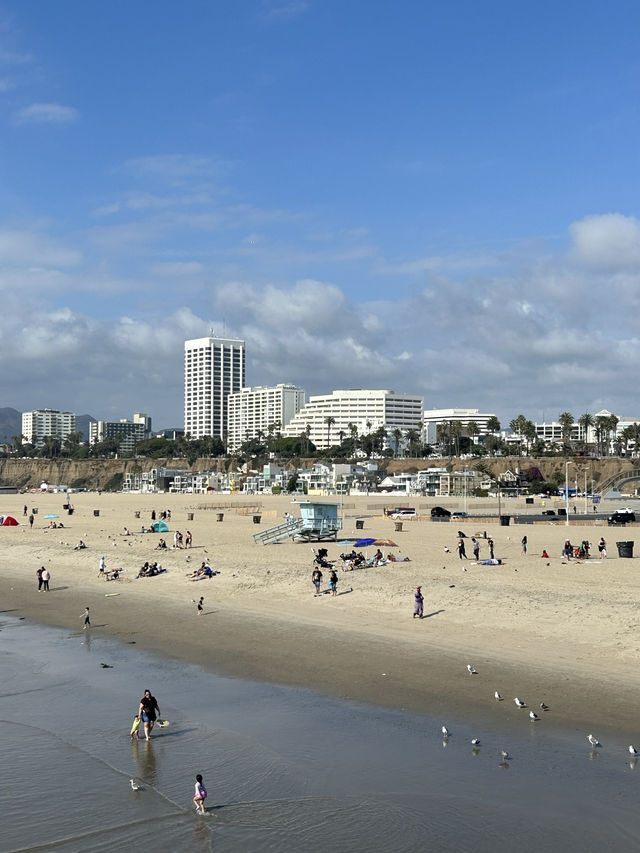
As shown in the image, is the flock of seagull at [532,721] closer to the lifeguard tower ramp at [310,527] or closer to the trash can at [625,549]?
the trash can at [625,549]

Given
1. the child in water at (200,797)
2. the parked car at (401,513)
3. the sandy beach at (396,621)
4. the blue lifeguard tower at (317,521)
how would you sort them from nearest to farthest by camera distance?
the child in water at (200,797) → the sandy beach at (396,621) → the blue lifeguard tower at (317,521) → the parked car at (401,513)

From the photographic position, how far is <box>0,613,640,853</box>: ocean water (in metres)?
11.5

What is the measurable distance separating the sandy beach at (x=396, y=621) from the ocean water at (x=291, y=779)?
1.54 meters

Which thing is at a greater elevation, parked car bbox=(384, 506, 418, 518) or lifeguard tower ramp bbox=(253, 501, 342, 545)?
lifeguard tower ramp bbox=(253, 501, 342, 545)

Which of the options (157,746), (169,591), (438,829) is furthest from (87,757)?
(169,591)

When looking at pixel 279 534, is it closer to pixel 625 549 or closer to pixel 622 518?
pixel 625 549

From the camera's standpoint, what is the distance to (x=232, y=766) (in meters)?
14.1

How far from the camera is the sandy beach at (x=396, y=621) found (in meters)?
17.7

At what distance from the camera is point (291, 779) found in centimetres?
1355

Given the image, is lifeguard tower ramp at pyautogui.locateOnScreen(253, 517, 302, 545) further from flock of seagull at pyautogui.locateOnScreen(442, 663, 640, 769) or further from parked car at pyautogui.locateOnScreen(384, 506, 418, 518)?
flock of seagull at pyautogui.locateOnScreen(442, 663, 640, 769)

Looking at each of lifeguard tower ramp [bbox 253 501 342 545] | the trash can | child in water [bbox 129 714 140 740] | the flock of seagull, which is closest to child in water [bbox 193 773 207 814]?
child in water [bbox 129 714 140 740]

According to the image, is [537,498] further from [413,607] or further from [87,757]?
[87,757]

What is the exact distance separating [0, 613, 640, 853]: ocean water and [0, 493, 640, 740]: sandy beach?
5.04 feet

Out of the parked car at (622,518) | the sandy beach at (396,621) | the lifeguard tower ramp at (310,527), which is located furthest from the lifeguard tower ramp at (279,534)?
the parked car at (622,518)
